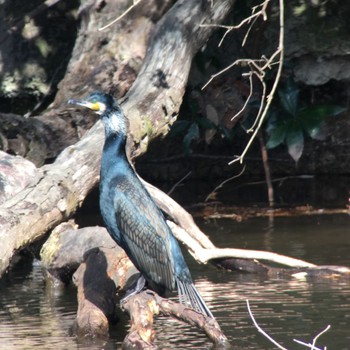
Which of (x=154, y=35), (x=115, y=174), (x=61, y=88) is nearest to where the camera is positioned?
(x=115, y=174)

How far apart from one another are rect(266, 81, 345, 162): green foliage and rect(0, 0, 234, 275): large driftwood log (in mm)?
1325

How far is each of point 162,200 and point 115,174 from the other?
1496 millimetres

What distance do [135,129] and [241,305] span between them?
6.13ft

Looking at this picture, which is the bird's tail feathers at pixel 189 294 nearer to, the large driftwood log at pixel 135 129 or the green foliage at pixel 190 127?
the large driftwood log at pixel 135 129

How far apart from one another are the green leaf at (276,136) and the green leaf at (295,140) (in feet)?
0.16

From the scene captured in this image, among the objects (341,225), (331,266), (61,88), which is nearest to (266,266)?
(331,266)

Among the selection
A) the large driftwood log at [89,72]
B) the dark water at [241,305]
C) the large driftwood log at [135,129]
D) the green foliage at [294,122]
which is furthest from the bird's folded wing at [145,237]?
the green foliage at [294,122]

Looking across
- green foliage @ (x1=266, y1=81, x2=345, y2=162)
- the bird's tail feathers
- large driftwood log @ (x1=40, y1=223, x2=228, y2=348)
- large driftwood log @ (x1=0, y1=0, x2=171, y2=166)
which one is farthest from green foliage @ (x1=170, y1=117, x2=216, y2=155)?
the bird's tail feathers

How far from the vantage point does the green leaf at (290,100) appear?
9094 mm

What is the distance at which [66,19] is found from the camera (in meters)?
10.5

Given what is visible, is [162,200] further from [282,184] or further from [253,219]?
[282,184]

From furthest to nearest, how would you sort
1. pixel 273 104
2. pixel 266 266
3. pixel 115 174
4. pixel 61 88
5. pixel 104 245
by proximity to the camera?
1. pixel 273 104
2. pixel 61 88
3. pixel 266 266
4. pixel 104 245
5. pixel 115 174

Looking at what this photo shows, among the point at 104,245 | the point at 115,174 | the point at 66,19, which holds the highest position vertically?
the point at 66,19

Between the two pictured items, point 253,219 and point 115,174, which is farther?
point 253,219
